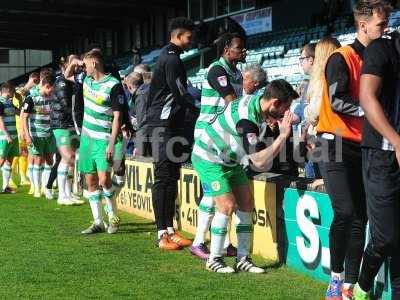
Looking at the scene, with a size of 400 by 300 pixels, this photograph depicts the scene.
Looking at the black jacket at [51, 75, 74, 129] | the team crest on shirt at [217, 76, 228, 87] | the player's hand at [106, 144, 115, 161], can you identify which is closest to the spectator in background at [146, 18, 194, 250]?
the player's hand at [106, 144, 115, 161]

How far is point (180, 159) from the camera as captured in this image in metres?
6.40

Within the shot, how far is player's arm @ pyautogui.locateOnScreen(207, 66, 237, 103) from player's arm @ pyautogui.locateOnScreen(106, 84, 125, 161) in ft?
4.92

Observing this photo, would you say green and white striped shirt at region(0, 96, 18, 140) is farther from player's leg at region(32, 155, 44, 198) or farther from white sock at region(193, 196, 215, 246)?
white sock at region(193, 196, 215, 246)

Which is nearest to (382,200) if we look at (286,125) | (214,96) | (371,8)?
(371,8)

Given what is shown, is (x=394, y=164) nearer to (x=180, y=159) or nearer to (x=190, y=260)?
(x=190, y=260)

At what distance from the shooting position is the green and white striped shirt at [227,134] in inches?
190

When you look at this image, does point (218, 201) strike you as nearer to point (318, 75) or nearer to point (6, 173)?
point (318, 75)

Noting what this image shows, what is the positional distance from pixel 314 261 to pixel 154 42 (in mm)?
32878

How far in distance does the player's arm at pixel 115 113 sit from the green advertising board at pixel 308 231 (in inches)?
A: 82.2

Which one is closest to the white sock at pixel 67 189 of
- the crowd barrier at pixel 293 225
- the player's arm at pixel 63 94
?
the player's arm at pixel 63 94

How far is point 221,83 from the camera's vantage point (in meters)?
5.46

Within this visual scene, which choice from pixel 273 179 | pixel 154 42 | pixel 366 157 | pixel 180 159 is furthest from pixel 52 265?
pixel 154 42

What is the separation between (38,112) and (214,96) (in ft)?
17.4

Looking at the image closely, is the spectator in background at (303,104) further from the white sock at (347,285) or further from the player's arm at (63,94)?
the player's arm at (63,94)
